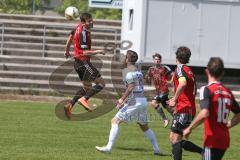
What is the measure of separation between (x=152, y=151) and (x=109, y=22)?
886 inches

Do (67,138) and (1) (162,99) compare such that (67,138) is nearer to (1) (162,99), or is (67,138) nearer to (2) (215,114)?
(1) (162,99)

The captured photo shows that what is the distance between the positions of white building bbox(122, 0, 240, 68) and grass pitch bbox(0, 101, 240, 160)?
31.1 feet

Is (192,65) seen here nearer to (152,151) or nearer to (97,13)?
(152,151)

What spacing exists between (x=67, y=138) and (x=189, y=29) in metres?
16.4

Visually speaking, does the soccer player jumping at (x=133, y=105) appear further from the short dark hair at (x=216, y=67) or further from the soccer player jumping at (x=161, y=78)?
the soccer player jumping at (x=161, y=78)

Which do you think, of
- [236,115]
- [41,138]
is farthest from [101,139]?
[236,115]

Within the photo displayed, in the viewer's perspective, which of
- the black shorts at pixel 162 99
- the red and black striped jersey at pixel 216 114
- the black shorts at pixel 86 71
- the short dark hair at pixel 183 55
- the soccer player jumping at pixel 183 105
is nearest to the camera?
the red and black striped jersey at pixel 216 114

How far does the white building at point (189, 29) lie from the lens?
30.9 meters

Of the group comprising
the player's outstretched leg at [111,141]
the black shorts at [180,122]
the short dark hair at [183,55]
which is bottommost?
the player's outstretched leg at [111,141]

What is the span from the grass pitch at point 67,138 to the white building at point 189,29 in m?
9.49

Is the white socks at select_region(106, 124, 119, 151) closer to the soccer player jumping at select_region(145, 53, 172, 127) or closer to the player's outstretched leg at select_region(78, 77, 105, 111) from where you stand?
the player's outstretched leg at select_region(78, 77, 105, 111)

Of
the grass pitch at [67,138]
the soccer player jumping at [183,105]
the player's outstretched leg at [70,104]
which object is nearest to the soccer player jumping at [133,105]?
the grass pitch at [67,138]

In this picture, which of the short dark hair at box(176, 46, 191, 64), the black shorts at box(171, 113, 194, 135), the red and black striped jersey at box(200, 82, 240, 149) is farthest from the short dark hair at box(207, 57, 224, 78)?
the black shorts at box(171, 113, 194, 135)

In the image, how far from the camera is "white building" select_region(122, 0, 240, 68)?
3088 centimetres
